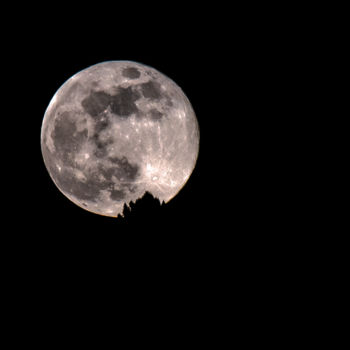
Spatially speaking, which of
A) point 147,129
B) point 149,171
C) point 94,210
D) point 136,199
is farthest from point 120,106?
point 94,210

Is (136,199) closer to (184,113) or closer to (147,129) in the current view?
(147,129)

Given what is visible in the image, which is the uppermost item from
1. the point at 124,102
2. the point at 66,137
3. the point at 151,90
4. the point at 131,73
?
the point at 131,73

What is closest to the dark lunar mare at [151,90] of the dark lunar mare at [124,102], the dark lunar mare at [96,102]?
the dark lunar mare at [124,102]

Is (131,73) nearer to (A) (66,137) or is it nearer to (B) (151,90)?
(B) (151,90)

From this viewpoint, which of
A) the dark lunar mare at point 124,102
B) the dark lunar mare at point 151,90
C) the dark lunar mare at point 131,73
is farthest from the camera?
the dark lunar mare at point 131,73

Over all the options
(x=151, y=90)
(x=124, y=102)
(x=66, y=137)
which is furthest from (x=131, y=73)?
(x=66, y=137)

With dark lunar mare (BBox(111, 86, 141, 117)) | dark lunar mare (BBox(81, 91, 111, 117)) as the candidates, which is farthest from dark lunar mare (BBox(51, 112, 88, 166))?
dark lunar mare (BBox(111, 86, 141, 117))

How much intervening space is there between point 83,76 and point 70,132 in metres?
1.03

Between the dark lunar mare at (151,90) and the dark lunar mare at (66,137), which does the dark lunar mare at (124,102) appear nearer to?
the dark lunar mare at (151,90)

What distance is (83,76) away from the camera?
6.48m

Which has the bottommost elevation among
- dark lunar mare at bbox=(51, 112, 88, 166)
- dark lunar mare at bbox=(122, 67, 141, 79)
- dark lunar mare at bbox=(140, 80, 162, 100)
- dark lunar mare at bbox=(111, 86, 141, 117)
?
dark lunar mare at bbox=(51, 112, 88, 166)

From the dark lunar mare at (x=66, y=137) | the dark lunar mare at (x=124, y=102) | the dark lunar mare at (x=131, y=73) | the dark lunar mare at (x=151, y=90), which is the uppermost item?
the dark lunar mare at (x=131, y=73)

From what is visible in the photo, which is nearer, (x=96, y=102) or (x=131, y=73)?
(x=96, y=102)

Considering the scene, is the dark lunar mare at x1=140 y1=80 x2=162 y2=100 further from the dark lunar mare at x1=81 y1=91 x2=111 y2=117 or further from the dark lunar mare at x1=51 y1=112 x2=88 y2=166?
the dark lunar mare at x1=51 y1=112 x2=88 y2=166
